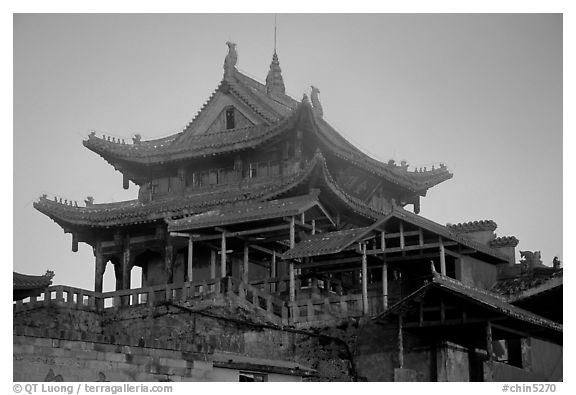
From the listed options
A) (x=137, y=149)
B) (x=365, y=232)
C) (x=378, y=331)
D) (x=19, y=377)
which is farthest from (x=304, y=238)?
(x=19, y=377)

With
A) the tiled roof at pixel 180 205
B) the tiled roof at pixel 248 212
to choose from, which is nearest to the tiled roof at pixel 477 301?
the tiled roof at pixel 248 212

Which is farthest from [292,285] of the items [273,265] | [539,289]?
[539,289]

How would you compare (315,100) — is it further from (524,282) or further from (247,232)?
(524,282)

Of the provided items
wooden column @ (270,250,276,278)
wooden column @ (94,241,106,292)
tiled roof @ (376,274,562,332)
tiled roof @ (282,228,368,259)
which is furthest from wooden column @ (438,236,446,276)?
wooden column @ (94,241,106,292)

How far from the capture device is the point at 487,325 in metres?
28.9

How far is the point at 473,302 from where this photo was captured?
2872 cm

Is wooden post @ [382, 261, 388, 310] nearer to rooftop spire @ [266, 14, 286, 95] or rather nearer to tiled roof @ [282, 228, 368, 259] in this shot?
tiled roof @ [282, 228, 368, 259]

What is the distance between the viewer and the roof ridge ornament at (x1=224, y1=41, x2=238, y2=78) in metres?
47.2

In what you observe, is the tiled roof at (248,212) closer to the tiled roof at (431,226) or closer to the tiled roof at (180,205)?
the tiled roof at (180,205)

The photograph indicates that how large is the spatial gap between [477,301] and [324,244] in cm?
738

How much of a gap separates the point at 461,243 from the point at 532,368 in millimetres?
4383

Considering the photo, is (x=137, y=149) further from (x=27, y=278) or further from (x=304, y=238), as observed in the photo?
(x=304, y=238)

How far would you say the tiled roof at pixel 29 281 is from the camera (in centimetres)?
3875

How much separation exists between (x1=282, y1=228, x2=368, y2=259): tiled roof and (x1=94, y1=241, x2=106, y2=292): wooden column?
1212 centimetres
